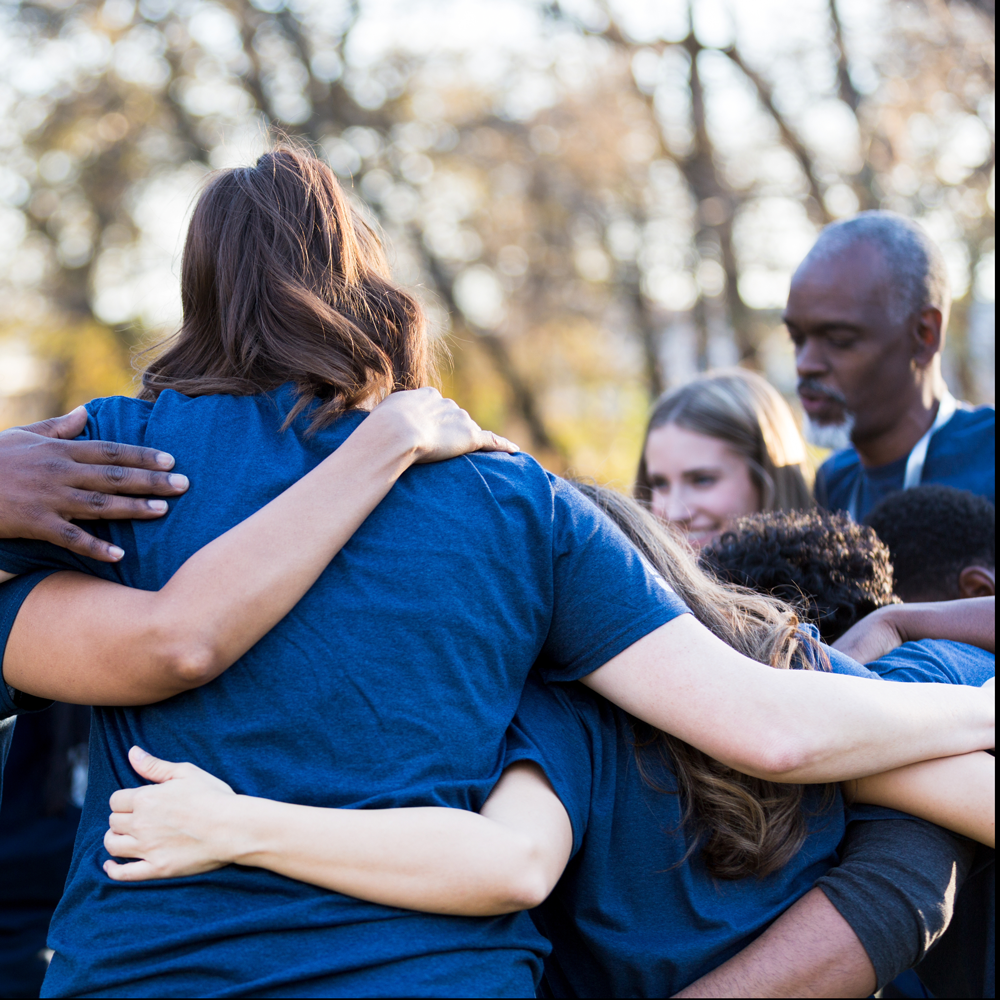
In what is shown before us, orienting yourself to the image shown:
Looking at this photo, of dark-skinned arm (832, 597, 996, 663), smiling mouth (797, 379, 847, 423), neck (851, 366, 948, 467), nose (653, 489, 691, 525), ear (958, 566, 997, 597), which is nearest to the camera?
dark-skinned arm (832, 597, 996, 663)

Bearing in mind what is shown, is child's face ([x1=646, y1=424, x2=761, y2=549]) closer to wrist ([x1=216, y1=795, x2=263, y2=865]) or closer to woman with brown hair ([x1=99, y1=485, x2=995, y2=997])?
woman with brown hair ([x1=99, y1=485, x2=995, y2=997])

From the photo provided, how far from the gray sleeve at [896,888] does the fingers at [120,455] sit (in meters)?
1.33

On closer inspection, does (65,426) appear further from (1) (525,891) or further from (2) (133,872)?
(1) (525,891)

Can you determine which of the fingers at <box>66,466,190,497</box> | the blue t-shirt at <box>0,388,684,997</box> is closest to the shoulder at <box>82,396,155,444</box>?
the blue t-shirt at <box>0,388,684,997</box>

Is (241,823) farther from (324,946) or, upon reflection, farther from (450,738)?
(450,738)

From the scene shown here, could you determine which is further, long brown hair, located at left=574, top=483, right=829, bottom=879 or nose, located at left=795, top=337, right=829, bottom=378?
nose, located at left=795, top=337, right=829, bottom=378

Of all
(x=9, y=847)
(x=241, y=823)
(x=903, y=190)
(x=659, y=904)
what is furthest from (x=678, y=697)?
(x=903, y=190)

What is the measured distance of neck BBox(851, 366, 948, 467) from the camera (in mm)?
3855

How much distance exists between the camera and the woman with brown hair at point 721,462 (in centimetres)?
372

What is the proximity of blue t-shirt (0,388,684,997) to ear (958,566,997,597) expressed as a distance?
1330mm

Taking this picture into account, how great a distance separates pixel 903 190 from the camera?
442 inches

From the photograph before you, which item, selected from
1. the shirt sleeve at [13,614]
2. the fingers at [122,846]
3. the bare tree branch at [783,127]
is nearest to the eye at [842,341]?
the shirt sleeve at [13,614]

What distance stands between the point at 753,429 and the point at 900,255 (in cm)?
97

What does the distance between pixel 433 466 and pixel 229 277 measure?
1.74 feet
